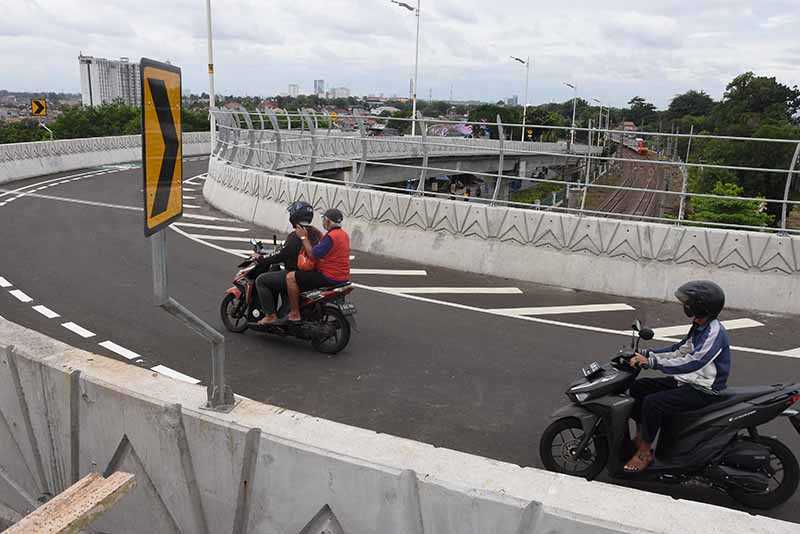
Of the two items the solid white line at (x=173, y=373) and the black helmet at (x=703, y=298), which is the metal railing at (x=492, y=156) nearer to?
the black helmet at (x=703, y=298)

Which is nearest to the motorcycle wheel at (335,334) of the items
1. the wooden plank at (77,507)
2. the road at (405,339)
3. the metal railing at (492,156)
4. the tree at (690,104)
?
the road at (405,339)

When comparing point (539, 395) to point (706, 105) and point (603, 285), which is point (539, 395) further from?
point (706, 105)

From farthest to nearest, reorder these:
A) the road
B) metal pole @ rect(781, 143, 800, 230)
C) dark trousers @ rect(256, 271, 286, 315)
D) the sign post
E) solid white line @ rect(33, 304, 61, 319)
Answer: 1. metal pole @ rect(781, 143, 800, 230)
2. solid white line @ rect(33, 304, 61, 319)
3. dark trousers @ rect(256, 271, 286, 315)
4. the road
5. the sign post

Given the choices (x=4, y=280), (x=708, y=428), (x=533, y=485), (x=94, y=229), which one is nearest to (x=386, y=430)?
(x=708, y=428)

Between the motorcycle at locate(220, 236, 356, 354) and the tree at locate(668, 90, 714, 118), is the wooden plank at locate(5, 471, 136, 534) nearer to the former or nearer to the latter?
the motorcycle at locate(220, 236, 356, 354)

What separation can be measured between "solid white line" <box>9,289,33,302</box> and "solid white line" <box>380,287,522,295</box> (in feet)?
16.8

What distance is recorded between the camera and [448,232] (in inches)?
447

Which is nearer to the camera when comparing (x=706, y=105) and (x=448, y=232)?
(x=448, y=232)

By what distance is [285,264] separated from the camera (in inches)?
306

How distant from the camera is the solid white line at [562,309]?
901cm

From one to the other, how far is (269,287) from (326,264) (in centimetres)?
77

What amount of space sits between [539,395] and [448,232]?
17.3 feet

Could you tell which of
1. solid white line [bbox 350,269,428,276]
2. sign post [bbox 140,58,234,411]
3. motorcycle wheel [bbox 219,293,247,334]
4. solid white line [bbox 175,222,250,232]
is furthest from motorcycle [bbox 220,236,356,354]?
solid white line [bbox 175,222,250,232]

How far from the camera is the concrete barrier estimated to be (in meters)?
24.0
